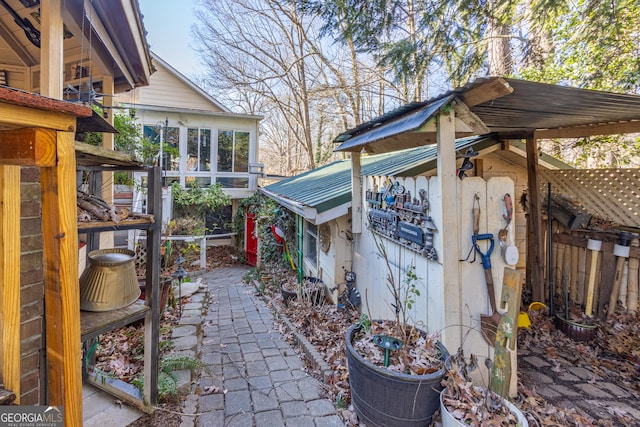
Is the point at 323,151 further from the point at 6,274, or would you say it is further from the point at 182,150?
the point at 6,274

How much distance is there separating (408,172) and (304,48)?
12332 mm

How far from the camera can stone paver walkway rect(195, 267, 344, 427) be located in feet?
8.77

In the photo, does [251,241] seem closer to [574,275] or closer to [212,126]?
[212,126]

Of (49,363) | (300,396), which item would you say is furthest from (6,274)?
(300,396)

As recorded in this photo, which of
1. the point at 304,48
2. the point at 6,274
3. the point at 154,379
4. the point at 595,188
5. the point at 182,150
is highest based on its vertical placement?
the point at 304,48

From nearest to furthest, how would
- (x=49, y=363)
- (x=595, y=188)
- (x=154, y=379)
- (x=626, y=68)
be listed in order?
(x=49, y=363) < (x=154, y=379) < (x=595, y=188) < (x=626, y=68)

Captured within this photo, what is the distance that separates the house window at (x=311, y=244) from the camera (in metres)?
6.21

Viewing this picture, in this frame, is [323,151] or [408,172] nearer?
[408,172]

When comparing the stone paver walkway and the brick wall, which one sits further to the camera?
the stone paver walkway

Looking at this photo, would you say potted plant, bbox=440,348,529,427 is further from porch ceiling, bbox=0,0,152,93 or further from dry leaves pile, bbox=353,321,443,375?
porch ceiling, bbox=0,0,152,93

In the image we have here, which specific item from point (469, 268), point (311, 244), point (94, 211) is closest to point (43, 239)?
point (94, 211)

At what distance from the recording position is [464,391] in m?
2.11

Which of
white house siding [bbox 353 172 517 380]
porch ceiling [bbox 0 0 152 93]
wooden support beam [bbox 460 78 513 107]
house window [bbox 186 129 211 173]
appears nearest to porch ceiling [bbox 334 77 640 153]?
wooden support beam [bbox 460 78 513 107]

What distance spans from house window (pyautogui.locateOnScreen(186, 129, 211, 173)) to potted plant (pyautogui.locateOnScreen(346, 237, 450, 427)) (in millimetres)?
9885
